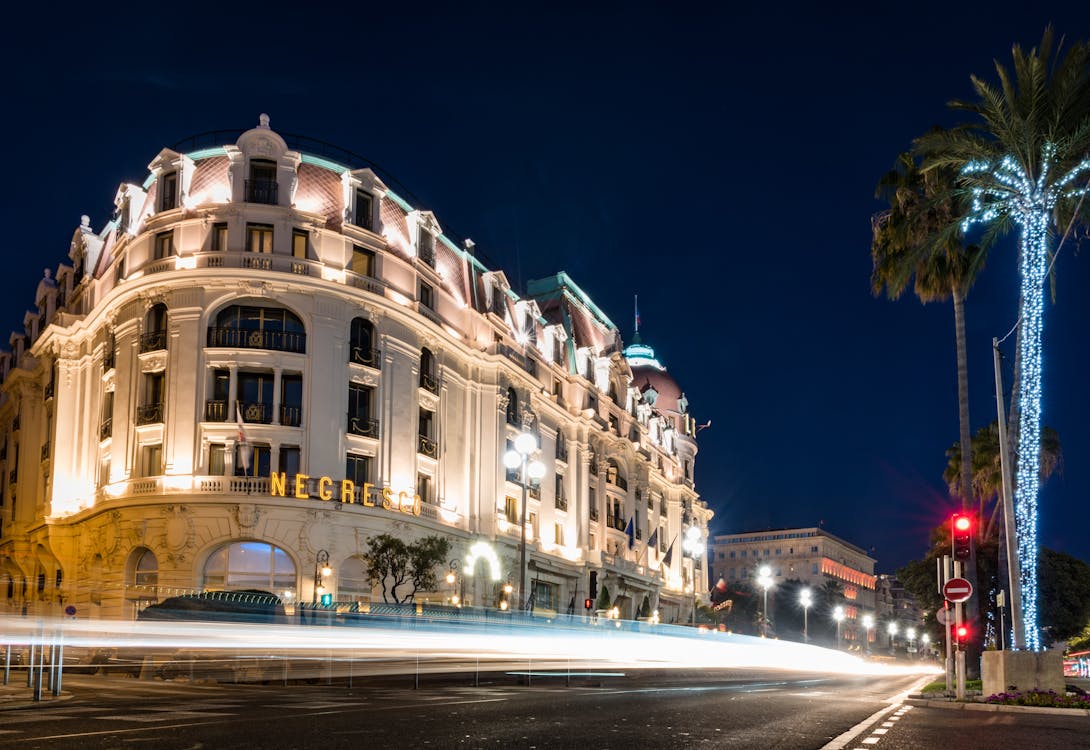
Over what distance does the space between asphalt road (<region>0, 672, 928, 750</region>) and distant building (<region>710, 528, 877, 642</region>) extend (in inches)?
5407

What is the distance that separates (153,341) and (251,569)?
32.5ft

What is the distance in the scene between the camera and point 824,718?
1466 centimetres

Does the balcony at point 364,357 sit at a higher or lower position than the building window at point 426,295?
lower

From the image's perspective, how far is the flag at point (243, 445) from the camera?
41219mm

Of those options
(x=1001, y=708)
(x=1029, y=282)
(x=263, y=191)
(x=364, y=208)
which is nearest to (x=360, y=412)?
(x=364, y=208)

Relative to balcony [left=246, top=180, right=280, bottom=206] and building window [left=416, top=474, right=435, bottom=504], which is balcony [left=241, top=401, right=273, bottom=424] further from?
building window [left=416, top=474, right=435, bottom=504]

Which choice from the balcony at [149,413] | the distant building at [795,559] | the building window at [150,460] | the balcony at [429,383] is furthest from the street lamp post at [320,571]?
the distant building at [795,559]

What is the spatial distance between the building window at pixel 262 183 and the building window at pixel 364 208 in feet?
11.9

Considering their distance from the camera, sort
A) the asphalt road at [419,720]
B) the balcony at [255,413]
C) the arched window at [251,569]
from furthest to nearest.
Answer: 1. the balcony at [255,413]
2. the arched window at [251,569]
3. the asphalt road at [419,720]

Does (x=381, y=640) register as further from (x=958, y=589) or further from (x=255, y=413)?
(x=255, y=413)

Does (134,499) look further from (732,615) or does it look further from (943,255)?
(732,615)

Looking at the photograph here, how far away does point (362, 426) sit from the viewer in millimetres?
44625

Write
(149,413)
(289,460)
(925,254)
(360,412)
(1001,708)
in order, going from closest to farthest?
(1001,708), (925,254), (289,460), (149,413), (360,412)

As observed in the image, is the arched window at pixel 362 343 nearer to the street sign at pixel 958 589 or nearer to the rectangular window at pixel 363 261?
the rectangular window at pixel 363 261
